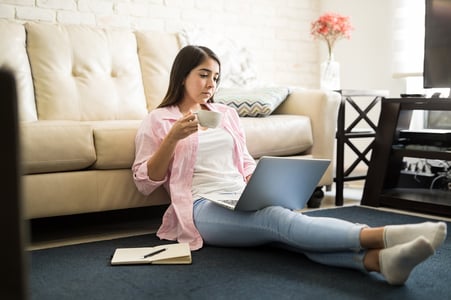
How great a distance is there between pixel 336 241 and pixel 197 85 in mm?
743

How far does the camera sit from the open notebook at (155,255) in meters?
1.66

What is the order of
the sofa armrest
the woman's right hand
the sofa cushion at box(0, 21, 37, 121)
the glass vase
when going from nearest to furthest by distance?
the woman's right hand → the sofa cushion at box(0, 21, 37, 121) → the sofa armrest → the glass vase

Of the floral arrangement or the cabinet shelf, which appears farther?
the floral arrangement

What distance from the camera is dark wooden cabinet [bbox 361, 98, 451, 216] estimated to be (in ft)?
8.34

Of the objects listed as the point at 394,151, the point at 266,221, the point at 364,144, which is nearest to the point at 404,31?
the point at 364,144

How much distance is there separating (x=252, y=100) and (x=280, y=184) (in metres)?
1.04

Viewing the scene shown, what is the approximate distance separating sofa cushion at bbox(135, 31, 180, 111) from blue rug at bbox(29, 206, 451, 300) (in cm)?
112

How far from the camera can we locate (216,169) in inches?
75.1

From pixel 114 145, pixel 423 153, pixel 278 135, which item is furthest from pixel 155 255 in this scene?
pixel 423 153

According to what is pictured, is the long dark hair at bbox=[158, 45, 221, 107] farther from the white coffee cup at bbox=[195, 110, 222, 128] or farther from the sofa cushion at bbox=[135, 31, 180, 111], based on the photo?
the sofa cushion at bbox=[135, 31, 180, 111]

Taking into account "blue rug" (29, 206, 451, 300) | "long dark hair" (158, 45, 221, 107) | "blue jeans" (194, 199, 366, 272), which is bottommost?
"blue rug" (29, 206, 451, 300)

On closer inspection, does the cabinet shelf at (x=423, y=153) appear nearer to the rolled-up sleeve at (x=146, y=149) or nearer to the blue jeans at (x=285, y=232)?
the blue jeans at (x=285, y=232)

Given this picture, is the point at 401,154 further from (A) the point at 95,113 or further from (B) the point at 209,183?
(A) the point at 95,113

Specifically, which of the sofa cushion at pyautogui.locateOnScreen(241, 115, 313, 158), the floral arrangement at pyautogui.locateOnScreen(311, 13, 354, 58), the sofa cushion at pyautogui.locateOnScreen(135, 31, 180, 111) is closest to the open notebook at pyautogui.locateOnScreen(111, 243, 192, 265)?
the sofa cushion at pyautogui.locateOnScreen(241, 115, 313, 158)
